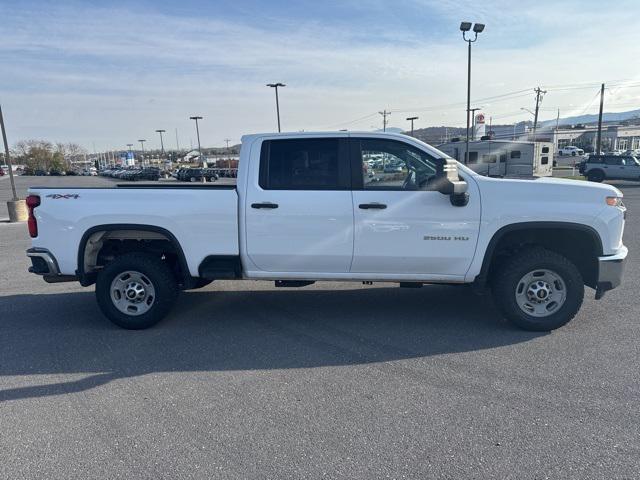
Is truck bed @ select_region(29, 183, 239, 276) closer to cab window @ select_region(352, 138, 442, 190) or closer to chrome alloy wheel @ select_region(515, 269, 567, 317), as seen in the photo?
cab window @ select_region(352, 138, 442, 190)

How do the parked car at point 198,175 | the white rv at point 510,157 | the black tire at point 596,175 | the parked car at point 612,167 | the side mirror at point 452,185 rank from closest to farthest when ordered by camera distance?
1. the side mirror at point 452,185
2. the parked car at point 612,167
3. the black tire at point 596,175
4. the white rv at point 510,157
5. the parked car at point 198,175

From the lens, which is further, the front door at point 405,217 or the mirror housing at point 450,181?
the front door at point 405,217

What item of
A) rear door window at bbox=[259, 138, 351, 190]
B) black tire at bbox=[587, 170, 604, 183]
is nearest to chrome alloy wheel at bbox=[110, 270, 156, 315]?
rear door window at bbox=[259, 138, 351, 190]

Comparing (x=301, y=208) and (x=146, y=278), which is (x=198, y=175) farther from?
(x=301, y=208)

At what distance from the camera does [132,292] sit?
4.90m

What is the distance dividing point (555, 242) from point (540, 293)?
0.61m

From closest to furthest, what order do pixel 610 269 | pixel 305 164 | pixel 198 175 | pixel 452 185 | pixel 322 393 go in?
pixel 322 393 < pixel 452 185 < pixel 610 269 < pixel 305 164 < pixel 198 175

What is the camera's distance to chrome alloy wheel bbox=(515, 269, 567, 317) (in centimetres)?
458

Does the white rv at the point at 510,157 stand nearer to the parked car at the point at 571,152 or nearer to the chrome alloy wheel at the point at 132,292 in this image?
the chrome alloy wheel at the point at 132,292

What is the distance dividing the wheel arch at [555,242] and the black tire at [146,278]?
10.9 feet

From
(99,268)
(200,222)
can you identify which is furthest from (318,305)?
(99,268)

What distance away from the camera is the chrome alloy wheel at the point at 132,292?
4.88 metres

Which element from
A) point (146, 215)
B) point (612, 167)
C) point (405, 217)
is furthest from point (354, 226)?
point (612, 167)

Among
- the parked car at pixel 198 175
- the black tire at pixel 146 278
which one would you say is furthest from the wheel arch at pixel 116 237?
the parked car at pixel 198 175
